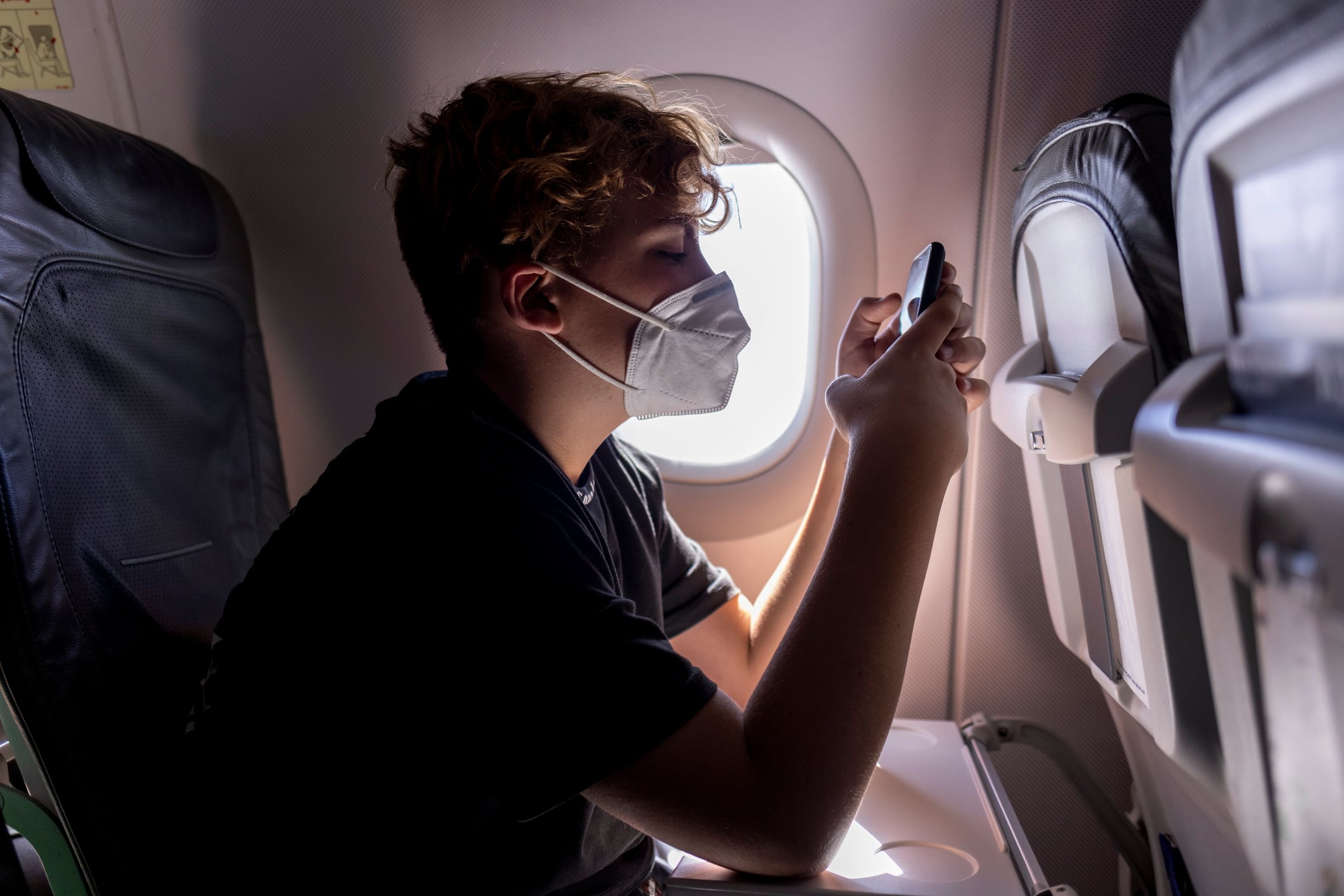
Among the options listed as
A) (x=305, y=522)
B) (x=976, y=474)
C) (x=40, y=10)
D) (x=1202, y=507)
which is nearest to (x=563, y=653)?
(x=305, y=522)

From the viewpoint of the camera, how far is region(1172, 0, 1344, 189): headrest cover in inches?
18.0

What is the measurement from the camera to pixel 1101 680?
1.10 meters

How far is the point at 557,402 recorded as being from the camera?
1.15 metres

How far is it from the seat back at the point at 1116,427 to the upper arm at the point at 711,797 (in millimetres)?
414

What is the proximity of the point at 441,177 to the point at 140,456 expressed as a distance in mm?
669

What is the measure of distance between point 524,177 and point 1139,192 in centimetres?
69

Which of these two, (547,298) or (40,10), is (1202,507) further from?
(40,10)

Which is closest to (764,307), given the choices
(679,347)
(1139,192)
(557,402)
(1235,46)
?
(679,347)

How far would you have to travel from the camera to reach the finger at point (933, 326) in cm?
101

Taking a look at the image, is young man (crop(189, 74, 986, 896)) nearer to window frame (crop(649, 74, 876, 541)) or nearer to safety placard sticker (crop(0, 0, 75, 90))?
window frame (crop(649, 74, 876, 541))

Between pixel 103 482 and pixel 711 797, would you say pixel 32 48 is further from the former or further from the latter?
pixel 711 797

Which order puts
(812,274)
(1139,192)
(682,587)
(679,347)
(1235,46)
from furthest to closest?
1. (812,274)
2. (682,587)
3. (679,347)
4. (1139,192)
5. (1235,46)

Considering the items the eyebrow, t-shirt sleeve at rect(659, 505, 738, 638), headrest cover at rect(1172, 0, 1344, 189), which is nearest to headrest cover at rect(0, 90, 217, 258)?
the eyebrow

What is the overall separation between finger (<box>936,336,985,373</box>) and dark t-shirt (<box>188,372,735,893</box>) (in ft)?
1.73
